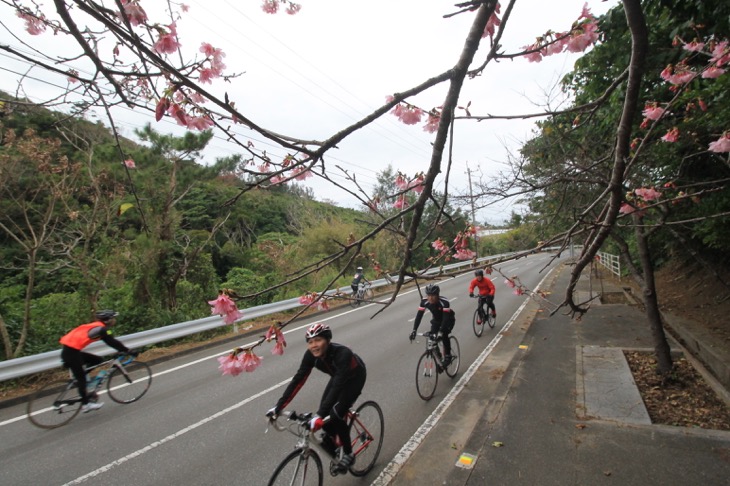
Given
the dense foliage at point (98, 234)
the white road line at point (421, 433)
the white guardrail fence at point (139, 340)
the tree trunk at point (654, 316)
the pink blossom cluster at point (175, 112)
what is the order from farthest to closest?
1. the dense foliage at point (98, 234)
2. the white guardrail fence at point (139, 340)
3. the tree trunk at point (654, 316)
4. the white road line at point (421, 433)
5. the pink blossom cluster at point (175, 112)

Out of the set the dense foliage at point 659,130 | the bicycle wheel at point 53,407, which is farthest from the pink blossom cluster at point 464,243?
the bicycle wheel at point 53,407

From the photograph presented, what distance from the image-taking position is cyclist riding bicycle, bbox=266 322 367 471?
11.2ft

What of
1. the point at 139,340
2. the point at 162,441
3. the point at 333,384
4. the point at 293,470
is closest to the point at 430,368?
the point at 333,384

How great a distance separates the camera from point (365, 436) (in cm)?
396

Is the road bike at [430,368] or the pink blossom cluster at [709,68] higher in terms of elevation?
the pink blossom cluster at [709,68]

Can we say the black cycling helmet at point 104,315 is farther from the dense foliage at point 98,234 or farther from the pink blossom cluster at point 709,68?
the pink blossom cluster at point 709,68

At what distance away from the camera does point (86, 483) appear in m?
3.86

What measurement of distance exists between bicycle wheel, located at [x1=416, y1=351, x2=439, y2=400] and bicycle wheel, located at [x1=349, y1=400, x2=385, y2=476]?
4.75 feet

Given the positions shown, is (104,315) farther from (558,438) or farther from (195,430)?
(558,438)

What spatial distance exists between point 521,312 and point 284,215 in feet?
84.4

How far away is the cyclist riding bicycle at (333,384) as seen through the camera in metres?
3.43

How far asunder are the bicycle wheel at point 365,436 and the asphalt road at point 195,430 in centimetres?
11

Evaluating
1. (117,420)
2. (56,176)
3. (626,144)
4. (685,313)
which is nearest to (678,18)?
(626,144)

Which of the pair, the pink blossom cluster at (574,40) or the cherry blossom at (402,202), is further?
the cherry blossom at (402,202)
